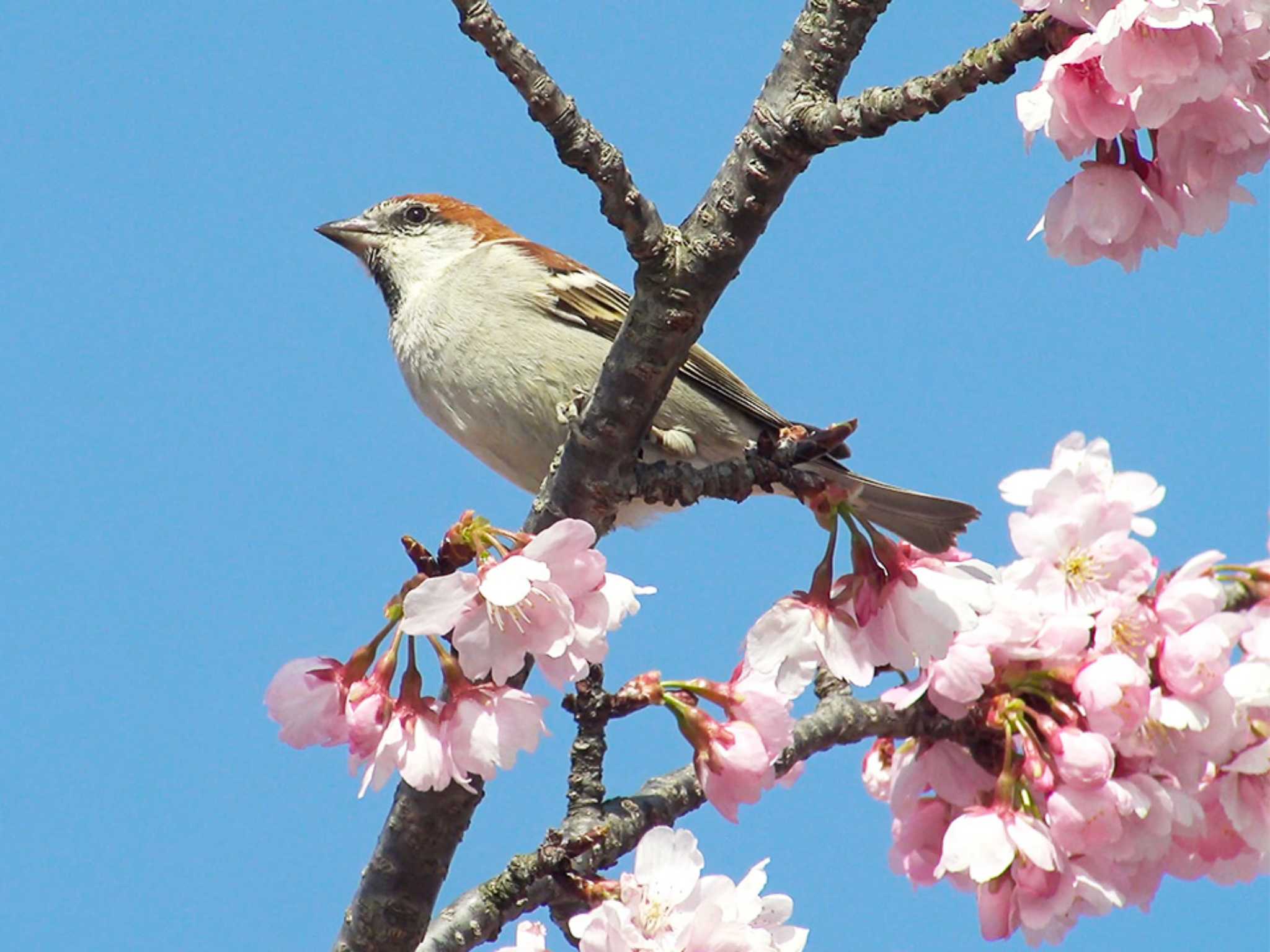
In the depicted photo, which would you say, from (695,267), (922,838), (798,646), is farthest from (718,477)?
(922,838)

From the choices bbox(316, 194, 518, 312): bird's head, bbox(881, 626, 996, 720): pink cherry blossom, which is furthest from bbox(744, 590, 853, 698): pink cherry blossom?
bbox(316, 194, 518, 312): bird's head

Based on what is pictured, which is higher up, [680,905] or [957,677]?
[957,677]

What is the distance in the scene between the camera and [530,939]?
2506 mm

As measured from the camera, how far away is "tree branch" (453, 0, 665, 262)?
7.79 feet

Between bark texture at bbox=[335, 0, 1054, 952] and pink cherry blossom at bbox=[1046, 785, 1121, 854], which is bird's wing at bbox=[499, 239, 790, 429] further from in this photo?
pink cherry blossom at bbox=[1046, 785, 1121, 854]

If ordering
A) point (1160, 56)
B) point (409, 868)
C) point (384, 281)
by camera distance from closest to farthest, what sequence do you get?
point (1160, 56) < point (409, 868) < point (384, 281)

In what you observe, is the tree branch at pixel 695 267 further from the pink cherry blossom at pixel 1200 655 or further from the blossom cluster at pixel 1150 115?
the pink cherry blossom at pixel 1200 655

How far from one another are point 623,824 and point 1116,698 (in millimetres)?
1081

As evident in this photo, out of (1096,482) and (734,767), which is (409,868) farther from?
(1096,482)

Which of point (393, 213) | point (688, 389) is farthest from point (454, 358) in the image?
point (393, 213)

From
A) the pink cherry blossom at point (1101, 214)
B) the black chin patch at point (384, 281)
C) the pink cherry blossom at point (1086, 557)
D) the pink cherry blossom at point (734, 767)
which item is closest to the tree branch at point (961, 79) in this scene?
the pink cherry blossom at point (1101, 214)

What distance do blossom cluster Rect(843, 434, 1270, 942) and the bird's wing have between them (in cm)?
248

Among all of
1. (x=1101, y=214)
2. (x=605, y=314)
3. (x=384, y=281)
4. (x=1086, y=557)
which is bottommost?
(x=1086, y=557)

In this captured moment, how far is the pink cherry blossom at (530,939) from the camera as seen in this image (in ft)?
8.18
